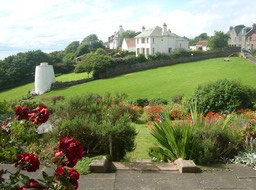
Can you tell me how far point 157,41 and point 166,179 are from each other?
200 feet

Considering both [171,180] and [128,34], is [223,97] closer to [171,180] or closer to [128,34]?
[171,180]

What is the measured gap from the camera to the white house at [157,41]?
209ft

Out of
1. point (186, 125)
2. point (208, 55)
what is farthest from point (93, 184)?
point (208, 55)

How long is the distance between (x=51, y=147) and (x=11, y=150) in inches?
167

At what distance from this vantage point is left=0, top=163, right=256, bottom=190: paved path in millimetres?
4508

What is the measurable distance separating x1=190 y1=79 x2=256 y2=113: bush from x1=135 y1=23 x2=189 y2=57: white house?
51.0 metres

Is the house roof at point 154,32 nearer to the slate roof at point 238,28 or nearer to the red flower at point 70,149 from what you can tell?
the slate roof at point 238,28

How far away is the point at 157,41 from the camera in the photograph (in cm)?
6394

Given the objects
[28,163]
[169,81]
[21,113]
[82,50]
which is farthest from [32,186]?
[82,50]

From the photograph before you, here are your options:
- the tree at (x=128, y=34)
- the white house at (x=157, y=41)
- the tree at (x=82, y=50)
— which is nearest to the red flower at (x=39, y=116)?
the white house at (x=157, y=41)

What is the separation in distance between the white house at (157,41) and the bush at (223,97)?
51004mm

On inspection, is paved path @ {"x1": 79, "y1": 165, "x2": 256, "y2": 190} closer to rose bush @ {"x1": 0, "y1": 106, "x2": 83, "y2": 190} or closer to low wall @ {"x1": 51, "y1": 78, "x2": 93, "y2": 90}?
rose bush @ {"x1": 0, "y1": 106, "x2": 83, "y2": 190}

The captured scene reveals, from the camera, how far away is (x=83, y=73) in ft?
181

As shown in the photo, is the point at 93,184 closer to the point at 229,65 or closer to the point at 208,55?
the point at 229,65
